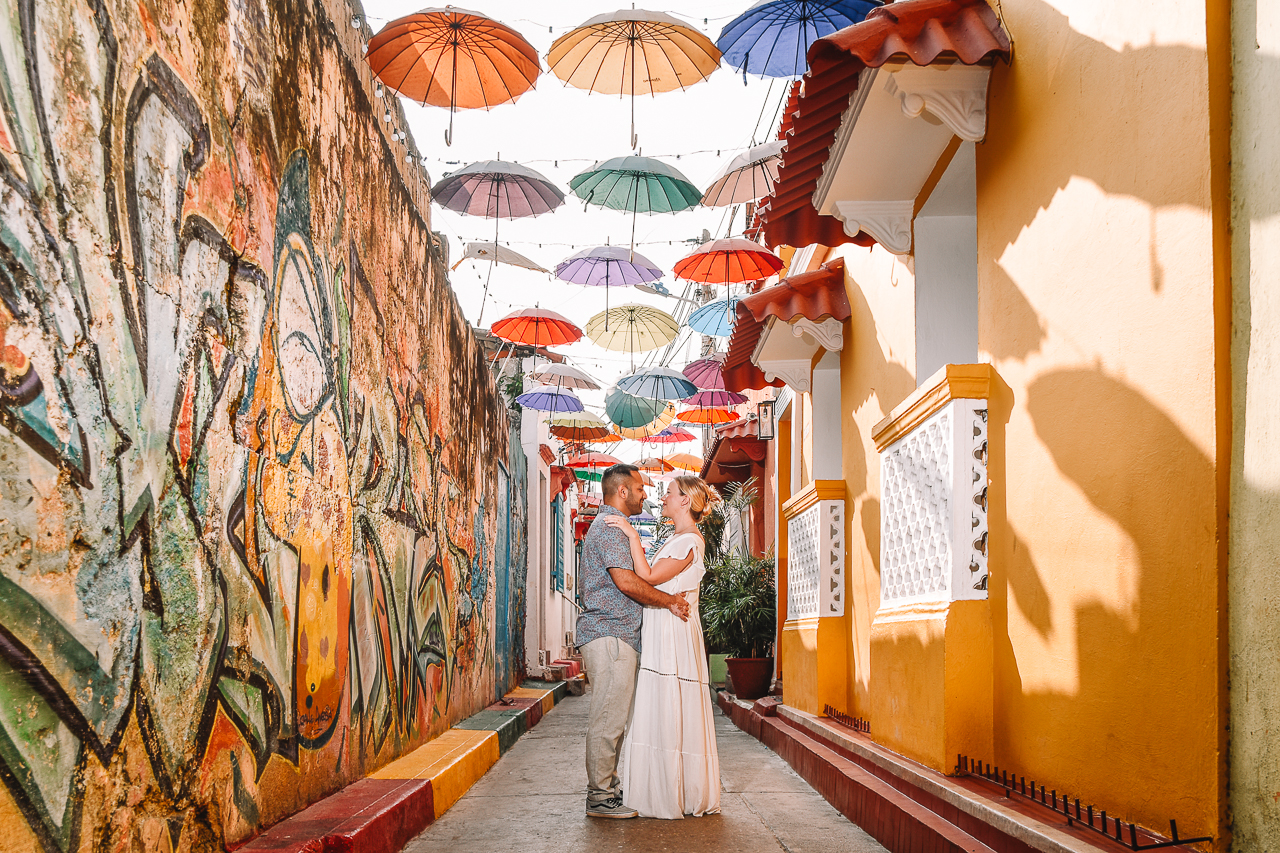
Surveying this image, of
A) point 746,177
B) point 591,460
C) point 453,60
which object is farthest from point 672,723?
point 591,460

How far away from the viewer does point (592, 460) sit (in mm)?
25562

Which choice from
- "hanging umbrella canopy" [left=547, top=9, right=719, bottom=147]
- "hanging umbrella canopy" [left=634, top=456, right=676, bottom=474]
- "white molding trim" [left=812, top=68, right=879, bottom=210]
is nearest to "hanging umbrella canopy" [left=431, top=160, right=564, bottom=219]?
"hanging umbrella canopy" [left=547, top=9, right=719, bottom=147]

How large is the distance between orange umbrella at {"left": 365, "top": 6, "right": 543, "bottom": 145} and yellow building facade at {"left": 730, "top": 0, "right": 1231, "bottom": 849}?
2382mm

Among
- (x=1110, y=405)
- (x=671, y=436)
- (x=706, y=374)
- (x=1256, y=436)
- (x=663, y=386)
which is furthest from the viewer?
(x=671, y=436)

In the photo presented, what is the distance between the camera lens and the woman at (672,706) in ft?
18.5

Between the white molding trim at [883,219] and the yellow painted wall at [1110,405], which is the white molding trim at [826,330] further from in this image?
the yellow painted wall at [1110,405]

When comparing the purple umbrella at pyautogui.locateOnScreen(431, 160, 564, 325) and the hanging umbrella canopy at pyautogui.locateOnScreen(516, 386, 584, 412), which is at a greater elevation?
the purple umbrella at pyautogui.locateOnScreen(431, 160, 564, 325)

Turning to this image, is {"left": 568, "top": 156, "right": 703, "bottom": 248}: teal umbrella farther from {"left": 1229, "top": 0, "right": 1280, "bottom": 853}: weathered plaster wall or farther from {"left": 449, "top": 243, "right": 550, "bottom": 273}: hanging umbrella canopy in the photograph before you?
{"left": 1229, "top": 0, "right": 1280, "bottom": 853}: weathered plaster wall

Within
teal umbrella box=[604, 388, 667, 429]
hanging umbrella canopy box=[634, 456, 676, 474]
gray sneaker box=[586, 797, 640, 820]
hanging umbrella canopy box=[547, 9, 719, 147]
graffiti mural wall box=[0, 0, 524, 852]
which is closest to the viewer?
graffiti mural wall box=[0, 0, 524, 852]

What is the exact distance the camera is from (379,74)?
6266 millimetres

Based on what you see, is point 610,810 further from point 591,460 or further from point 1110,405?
point 591,460

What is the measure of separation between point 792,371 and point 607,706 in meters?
4.71

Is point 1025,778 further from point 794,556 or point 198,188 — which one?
point 794,556

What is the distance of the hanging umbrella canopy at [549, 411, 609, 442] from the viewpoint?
59.7ft
